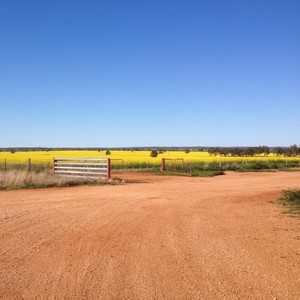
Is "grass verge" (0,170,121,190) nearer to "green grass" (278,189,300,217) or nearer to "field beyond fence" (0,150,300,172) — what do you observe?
"field beyond fence" (0,150,300,172)

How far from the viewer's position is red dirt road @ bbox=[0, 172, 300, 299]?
5465 mm

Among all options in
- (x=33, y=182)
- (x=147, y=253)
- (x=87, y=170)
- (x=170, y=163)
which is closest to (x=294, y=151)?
(x=170, y=163)

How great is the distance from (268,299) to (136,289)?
67.6 inches

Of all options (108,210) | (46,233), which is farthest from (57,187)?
(46,233)

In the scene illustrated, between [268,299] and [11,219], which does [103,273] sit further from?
[11,219]

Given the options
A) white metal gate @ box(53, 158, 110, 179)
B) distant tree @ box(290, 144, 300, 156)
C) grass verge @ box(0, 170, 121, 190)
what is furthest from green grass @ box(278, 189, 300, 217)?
distant tree @ box(290, 144, 300, 156)

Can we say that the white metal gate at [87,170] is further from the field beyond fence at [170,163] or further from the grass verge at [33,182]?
the field beyond fence at [170,163]

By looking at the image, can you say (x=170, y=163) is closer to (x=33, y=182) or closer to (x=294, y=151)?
(x=33, y=182)

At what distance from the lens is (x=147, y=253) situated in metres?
7.21

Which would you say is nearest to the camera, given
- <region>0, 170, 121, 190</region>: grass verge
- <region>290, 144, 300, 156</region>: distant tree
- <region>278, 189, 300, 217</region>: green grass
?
<region>278, 189, 300, 217</region>: green grass

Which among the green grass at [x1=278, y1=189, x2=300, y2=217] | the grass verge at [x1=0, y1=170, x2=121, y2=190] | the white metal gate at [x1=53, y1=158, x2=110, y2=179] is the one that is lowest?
the green grass at [x1=278, y1=189, x2=300, y2=217]

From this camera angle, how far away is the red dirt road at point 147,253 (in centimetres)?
546

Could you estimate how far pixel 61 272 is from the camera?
6152 millimetres

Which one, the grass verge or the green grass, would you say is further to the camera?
the grass verge
